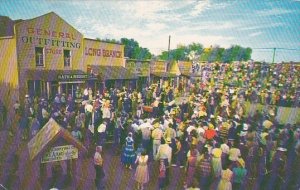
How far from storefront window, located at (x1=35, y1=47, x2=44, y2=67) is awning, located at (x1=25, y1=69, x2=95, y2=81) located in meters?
0.60

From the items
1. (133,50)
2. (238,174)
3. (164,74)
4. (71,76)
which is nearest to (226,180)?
(238,174)

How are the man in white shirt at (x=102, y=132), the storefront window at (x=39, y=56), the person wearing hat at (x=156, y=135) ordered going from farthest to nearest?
the storefront window at (x=39, y=56) → the man in white shirt at (x=102, y=132) → the person wearing hat at (x=156, y=135)

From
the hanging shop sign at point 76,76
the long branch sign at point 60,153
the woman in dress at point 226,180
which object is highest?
the hanging shop sign at point 76,76

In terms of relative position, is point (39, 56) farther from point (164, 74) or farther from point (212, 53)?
point (212, 53)

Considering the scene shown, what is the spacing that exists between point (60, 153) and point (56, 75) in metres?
11.0

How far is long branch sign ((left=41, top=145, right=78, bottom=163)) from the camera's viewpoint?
632 centimetres

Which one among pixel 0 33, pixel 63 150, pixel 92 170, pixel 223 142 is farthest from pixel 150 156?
pixel 0 33

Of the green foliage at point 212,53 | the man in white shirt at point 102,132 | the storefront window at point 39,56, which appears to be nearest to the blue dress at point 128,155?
the man in white shirt at point 102,132

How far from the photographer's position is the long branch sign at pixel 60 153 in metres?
6.32

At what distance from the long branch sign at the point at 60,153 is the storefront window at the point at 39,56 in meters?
11.6

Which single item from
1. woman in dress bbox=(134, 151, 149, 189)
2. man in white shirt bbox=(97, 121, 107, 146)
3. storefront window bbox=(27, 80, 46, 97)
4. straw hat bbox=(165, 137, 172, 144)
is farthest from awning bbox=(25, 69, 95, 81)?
woman in dress bbox=(134, 151, 149, 189)

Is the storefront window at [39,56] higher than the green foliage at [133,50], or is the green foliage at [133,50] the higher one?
the green foliage at [133,50]

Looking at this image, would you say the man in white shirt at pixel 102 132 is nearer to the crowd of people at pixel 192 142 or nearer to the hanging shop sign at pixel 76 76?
the crowd of people at pixel 192 142

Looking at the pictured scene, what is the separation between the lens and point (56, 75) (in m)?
16.5
